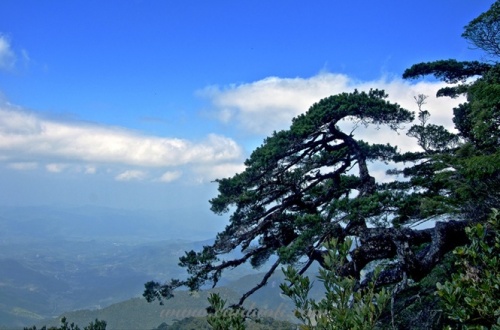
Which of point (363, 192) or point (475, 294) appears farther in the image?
point (363, 192)

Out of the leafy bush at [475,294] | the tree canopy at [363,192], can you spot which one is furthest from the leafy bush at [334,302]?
the tree canopy at [363,192]

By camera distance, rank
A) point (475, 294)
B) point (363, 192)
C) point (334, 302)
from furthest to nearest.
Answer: point (363, 192) < point (334, 302) < point (475, 294)

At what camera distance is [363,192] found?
14.8m

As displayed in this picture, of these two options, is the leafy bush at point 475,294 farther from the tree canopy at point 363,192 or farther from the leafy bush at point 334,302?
the tree canopy at point 363,192

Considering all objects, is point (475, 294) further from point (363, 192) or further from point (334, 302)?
point (363, 192)

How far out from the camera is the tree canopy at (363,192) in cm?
1153

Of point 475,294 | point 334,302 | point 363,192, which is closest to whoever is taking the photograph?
point 475,294

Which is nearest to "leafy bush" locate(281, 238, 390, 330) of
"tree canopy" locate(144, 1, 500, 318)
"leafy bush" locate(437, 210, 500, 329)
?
"leafy bush" locate(437, 210, 500, 329)

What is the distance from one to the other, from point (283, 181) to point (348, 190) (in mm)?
3520

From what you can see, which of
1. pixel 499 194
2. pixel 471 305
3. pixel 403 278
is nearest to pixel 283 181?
pixel 403 278

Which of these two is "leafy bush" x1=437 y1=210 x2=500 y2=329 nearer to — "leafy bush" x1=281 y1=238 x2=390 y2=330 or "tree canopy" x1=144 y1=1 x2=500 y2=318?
"leafy bush" x1=281 y1=238 x2=390 y2=330

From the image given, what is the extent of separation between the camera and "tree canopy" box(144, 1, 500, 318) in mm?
11531

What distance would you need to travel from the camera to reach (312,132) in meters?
15.1

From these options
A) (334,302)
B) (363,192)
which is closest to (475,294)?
(334,302)
